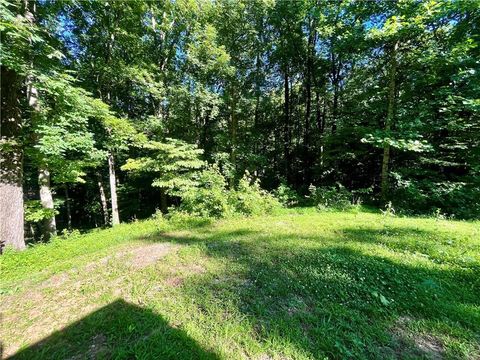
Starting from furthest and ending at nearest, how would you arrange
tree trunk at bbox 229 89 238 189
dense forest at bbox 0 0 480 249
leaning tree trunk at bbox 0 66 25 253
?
tree trunk at bbox 229 89 238 189, dense forest at bbox 0 0 480 249, leaning tree trunk at bbox 0 66 25 253

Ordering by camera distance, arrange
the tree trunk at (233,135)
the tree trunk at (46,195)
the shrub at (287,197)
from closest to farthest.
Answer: the tree trunk at (46,195), the shrub at (287,197), the tree trunk at (233,135)

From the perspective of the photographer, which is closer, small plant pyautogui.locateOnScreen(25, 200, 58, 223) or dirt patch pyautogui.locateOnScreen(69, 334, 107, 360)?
dirt patch pyautogui.locateOnScreen(69, 334, 107, 360)

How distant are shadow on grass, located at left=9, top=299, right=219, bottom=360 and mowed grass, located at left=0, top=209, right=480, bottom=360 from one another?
0.01 metres

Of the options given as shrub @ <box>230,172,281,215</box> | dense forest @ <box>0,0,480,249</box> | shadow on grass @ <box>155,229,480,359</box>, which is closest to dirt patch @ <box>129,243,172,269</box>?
shadow on grass @ <box>155,229,480,359</box>

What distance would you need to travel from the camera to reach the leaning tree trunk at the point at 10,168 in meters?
5.50

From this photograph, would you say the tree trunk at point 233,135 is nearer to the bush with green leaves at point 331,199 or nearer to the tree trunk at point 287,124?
the tree trunk at point 287,124

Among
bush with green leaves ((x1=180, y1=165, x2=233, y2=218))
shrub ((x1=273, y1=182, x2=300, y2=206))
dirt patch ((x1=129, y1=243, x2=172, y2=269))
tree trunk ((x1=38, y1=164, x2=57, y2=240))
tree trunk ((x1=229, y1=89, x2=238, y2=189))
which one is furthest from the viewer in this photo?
tree trunk ((x1=229, y1=89, x2=238, y2=189))

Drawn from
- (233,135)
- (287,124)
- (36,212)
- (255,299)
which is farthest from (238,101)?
(255,299)

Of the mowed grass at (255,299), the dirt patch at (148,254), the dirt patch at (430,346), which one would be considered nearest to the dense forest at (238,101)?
the dirt patch at (148,254)

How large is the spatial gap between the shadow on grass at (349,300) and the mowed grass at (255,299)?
0.01 metres

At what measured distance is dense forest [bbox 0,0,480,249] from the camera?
6566 millimetres

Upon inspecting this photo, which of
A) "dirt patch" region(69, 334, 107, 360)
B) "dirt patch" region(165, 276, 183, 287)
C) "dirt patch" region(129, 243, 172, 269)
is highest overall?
"dirt patch" region(129, 243, 172, 269)

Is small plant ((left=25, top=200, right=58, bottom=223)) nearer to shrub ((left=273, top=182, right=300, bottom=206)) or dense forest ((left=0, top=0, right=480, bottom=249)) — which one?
dense forest ((left=0, top=0, right=480, bottom=249))

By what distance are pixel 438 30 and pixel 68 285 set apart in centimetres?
1318
